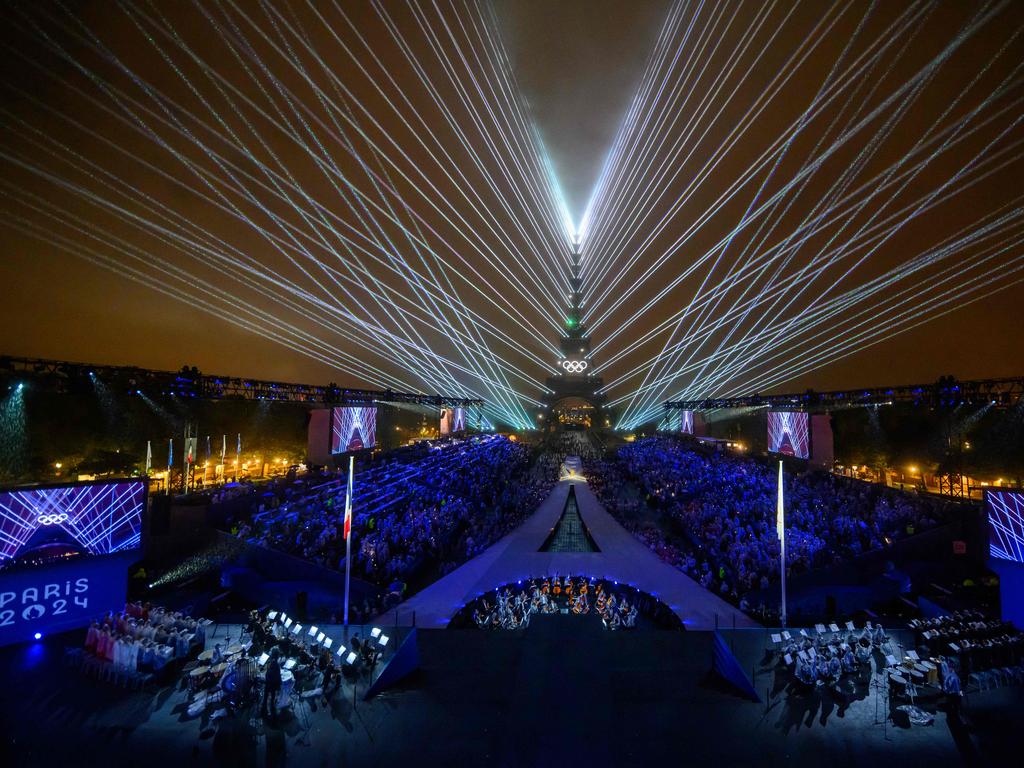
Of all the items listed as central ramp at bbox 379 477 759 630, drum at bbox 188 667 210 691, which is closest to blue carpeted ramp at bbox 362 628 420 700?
drum at bbox 188 667 210 691

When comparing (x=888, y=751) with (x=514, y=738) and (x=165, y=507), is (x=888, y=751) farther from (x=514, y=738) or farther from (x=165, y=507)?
(x=165, y=507)

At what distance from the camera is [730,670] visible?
8.70m

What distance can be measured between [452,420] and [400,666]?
46821mm

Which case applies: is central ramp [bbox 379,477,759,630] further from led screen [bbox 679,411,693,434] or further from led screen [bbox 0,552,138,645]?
led screen [bbox 679,411,693,434]

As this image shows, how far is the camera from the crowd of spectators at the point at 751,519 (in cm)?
1466

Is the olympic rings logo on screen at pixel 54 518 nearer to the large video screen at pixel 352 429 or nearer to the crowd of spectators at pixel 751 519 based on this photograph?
the crowd of spectators at pixel 751 519

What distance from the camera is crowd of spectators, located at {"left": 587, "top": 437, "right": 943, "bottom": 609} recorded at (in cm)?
1466

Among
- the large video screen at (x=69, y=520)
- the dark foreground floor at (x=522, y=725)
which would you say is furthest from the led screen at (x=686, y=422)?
the large video screen at (x=69, y=520)

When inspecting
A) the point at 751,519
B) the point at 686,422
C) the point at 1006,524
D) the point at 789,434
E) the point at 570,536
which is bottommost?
the point at 570,536

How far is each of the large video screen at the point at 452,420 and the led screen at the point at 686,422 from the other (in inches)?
1017

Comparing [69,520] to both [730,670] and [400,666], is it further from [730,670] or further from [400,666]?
[730,670]

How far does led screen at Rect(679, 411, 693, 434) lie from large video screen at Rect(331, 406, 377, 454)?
3348 centimetres

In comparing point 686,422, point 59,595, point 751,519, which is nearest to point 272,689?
point 59,595

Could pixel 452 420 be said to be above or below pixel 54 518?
above
